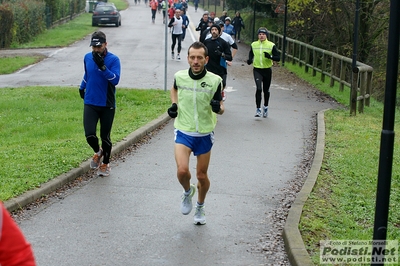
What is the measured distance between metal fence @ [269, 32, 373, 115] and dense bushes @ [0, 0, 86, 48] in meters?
12.0

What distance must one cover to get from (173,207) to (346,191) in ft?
7.31

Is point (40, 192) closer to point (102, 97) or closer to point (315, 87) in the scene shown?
point (102, 97)

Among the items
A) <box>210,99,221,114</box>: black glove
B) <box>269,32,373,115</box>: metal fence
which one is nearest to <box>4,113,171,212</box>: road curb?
<box>210,99,221,114</box>: black glove

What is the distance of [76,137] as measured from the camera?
12102mm

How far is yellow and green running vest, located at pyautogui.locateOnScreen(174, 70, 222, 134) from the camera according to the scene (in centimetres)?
738

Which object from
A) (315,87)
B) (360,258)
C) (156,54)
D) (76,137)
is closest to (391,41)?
(360,258)

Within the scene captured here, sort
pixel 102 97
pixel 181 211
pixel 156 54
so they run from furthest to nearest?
pixel 156 54
pixel 102 97
pixel 181 211

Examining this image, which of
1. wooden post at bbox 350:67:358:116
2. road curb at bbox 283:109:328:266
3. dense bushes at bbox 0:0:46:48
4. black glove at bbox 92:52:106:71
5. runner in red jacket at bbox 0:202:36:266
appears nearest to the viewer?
runner in red jacket at bbox 0:202:36:266

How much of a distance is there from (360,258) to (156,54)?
79.8 feet

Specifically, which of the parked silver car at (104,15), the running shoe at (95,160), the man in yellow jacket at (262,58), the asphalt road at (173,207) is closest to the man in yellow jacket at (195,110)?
the asphalt road at (173,207)

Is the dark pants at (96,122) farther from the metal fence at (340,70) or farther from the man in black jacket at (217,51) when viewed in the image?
the metal fence at (340,70)

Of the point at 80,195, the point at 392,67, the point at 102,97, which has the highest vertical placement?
the point at 392,67

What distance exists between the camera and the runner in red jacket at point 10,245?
2832 mm

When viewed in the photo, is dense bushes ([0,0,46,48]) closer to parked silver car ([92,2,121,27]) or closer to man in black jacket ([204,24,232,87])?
parked silver car ([92,2,121,27])
